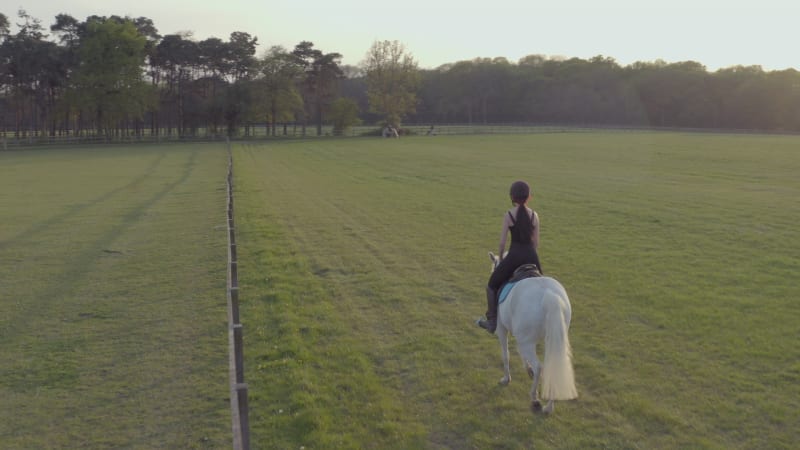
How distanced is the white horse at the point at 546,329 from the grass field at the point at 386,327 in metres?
0.39

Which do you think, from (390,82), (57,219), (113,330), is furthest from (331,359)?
(390,82)

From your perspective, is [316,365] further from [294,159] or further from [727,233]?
[294,159]

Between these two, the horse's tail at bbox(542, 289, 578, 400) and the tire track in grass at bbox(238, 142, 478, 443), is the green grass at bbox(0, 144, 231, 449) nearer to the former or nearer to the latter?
the tire track in grass at bbox(238, 142, 478, 443)

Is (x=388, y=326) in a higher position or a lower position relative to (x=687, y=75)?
lower

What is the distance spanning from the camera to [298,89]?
99875 mm

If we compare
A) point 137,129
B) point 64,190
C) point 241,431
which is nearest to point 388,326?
point 241,431

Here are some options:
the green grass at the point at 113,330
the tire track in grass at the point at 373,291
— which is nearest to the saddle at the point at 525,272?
the tire track in grass at the point at 373,291

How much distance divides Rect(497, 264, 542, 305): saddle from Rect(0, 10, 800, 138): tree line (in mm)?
83915

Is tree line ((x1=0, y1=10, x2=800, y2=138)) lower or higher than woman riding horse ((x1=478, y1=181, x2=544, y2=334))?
higher

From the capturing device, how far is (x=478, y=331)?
8930 mm

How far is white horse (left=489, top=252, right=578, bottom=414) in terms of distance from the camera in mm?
6016

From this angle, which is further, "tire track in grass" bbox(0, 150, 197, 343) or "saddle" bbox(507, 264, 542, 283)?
"tire track in grass" bbox(0, 150, 197, 343)

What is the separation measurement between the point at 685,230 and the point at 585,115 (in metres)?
120

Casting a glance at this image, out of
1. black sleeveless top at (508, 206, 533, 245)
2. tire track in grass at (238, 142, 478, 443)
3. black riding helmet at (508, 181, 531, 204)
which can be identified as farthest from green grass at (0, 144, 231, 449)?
black riding helmet at (508, 181, 531, 204)
